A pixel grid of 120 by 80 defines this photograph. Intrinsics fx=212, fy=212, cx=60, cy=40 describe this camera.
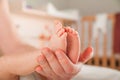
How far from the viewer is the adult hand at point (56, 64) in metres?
0.51

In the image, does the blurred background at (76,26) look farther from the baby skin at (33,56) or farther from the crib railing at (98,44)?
the baby skin at (33,56)

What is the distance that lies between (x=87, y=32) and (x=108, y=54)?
347 millimetres

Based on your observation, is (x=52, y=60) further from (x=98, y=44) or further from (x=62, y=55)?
(x=98, y=44)

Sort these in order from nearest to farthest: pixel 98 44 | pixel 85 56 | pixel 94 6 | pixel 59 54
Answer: pixel 59 54, pixel 85 56, pixel 98 44, pixel 94 6

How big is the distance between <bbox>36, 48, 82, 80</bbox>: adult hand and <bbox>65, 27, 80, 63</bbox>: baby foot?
2 centimetres

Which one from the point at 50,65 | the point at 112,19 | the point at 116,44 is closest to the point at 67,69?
the point at 50,65

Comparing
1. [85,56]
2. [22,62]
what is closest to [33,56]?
[22,62]

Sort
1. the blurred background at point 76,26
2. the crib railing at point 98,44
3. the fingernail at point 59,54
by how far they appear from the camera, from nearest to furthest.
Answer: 1. the fingernail at point 59,54
2. the blurred background at point 76,26
3. the crib railing at point 98,44

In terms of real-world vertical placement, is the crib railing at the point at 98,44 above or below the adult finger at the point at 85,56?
below

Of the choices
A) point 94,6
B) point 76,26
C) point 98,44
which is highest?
point 94,6

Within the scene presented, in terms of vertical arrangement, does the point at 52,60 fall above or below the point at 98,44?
above

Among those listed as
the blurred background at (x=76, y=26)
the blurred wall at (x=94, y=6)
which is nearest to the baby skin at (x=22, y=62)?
the blurred background at (x=76, y=26)

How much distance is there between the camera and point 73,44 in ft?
1.74

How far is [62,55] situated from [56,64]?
0.03 metres
